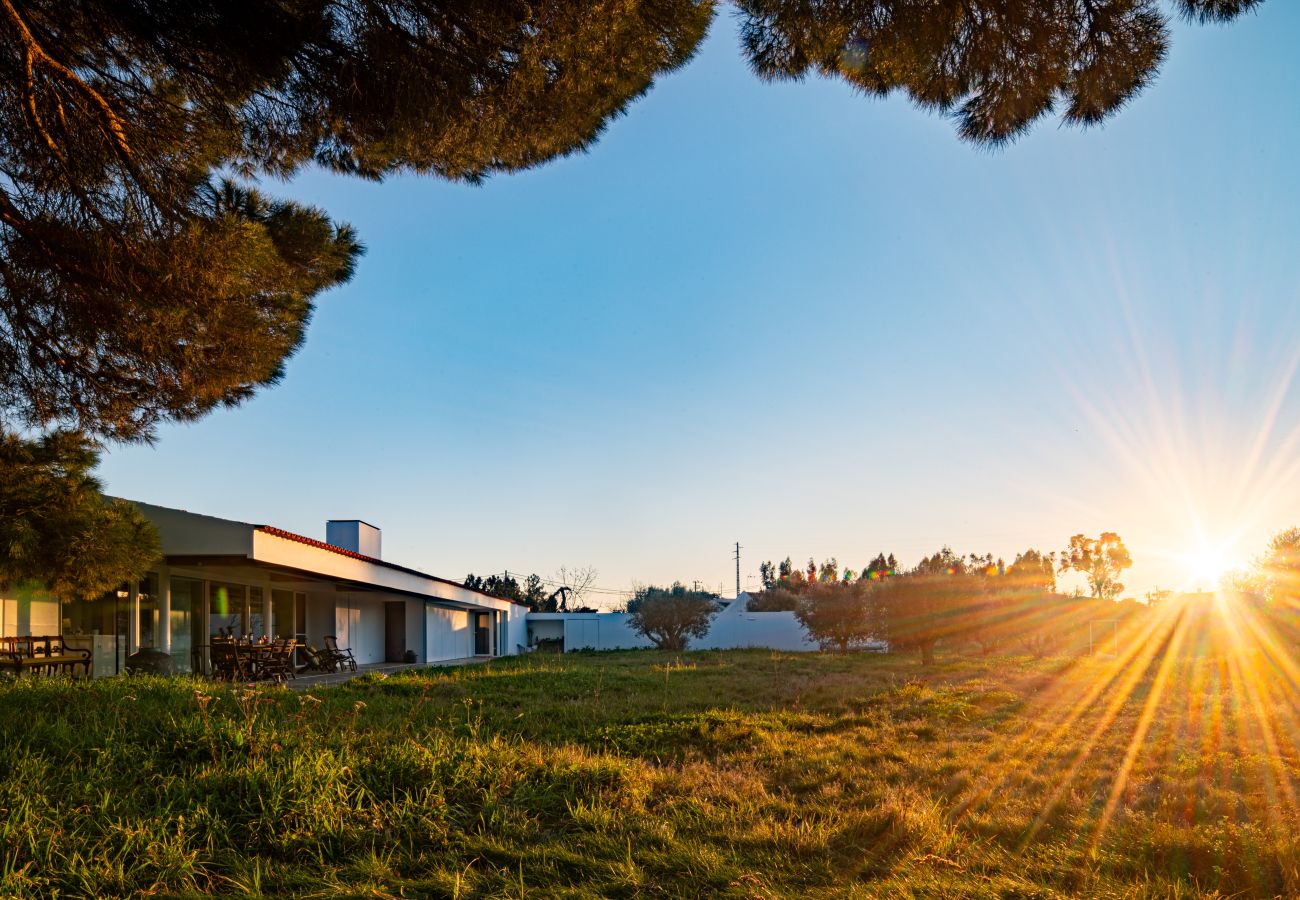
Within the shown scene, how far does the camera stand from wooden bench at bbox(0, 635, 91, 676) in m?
10.7

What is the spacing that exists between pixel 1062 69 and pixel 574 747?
18.5 feet

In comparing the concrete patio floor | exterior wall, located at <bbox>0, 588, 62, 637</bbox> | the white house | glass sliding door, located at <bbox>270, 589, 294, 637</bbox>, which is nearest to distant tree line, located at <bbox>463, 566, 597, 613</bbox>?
the white house

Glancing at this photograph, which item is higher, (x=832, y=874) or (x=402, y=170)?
(x=402, y=170)

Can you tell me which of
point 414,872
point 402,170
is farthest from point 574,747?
point 402,170

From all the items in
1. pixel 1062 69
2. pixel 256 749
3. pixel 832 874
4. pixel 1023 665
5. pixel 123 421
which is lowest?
pixel 1023 665

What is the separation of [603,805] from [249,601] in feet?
54.0

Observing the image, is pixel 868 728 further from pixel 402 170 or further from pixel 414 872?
pixel 402 170

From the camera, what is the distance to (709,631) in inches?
1510

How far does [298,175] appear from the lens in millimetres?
7469

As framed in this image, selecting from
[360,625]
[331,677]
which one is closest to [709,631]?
[360,625]

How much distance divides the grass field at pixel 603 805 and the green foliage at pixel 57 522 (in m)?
0.96

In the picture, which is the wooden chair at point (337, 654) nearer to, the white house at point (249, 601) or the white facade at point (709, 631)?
the white house at point (249, 601)

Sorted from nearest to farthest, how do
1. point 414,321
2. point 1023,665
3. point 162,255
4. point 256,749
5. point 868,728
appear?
1. point 256,749
2. point 162,255
3. point 868,728
4. point 414,321
5. point 1023,665

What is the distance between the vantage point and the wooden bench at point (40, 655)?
10711mm
